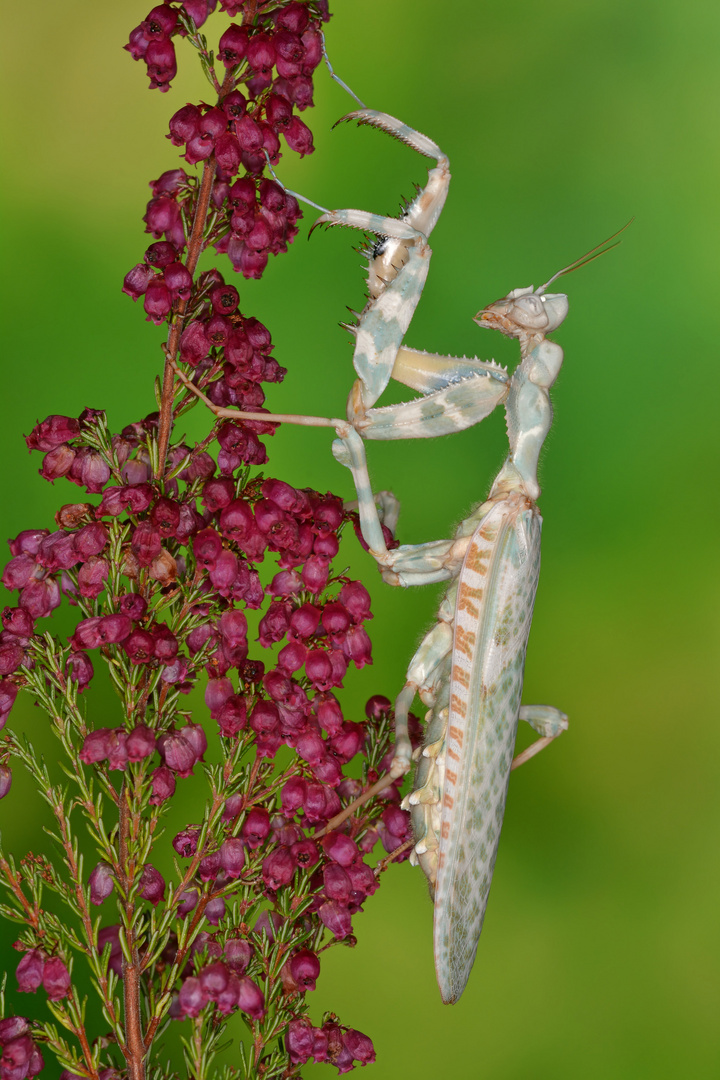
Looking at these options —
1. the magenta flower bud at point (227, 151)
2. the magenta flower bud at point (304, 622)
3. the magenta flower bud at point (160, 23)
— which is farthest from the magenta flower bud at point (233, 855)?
the magenta flower bud at point (160, 23)

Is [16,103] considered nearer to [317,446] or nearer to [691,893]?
[317,446]

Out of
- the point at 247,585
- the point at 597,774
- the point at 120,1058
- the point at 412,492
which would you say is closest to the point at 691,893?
the point at 597,774

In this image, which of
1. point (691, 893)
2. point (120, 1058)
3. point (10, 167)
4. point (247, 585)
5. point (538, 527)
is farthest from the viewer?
point (691, 893)

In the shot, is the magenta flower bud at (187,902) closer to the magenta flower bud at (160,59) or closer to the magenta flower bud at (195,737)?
the magenta flower bud at (195,737)

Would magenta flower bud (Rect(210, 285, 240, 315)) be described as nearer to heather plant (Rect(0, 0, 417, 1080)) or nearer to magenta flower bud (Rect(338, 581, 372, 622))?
heather plant (Rect(0, 0, 417, 1080))

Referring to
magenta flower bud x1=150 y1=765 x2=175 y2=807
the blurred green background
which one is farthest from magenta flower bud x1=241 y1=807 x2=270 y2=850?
the blurred green background

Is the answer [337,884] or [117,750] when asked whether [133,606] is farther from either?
[337,884]
